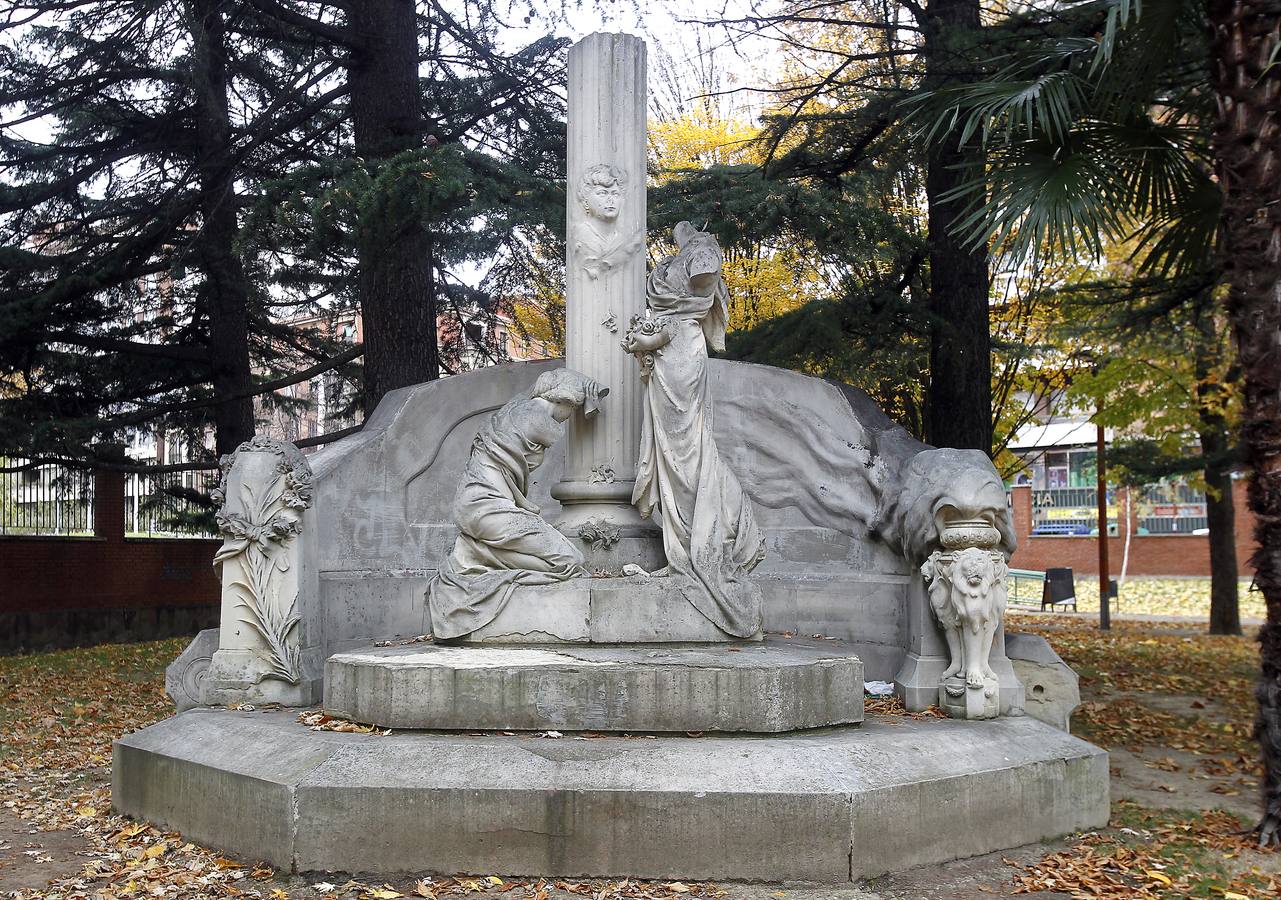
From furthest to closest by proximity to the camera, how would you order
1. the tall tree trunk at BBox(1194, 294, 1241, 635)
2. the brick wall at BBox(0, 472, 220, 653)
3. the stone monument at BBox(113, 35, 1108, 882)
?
1. the brick wall at BBox(0, 472, 220, 653)
2. the tall tree trunk at BBox(1194, 294, 1241, 635)
3. the stone monument at BBox(113, 35, 1108, 882)

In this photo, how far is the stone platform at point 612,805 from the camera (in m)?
5.31

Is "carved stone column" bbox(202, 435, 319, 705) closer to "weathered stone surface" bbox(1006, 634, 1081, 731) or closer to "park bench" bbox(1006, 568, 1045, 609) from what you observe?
"weathered stone surface" bbox(1006, 634, 1081, 731)

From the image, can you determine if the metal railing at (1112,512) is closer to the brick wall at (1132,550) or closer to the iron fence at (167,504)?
the brick wall at (1132,550)

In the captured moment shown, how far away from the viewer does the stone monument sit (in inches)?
213

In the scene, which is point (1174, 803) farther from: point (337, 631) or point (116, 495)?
point (116, 495)

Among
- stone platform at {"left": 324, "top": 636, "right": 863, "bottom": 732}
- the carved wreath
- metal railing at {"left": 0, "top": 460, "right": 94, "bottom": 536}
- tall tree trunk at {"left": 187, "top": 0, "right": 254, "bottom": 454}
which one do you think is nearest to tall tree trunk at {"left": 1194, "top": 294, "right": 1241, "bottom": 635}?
Answer: stone platform at {"left": 324, "top": 636, "right": 863, "bottom": 732}

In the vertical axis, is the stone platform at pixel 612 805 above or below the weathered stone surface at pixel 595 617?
below

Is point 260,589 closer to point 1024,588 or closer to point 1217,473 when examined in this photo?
point 1217,473

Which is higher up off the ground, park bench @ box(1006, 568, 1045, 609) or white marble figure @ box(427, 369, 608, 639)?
white marble figure @ box(427, 369, 608, 639)

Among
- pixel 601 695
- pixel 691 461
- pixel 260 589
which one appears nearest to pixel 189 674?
pixel 260 589

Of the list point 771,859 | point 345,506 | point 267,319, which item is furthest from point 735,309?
point 771,859

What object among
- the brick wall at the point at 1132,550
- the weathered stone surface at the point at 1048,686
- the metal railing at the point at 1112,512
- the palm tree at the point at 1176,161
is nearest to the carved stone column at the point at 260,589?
the weathered stone surface at the point at 1048,686

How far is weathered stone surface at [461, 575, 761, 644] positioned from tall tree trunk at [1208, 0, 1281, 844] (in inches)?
118

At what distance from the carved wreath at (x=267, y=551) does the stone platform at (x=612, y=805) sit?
4.99 feet
